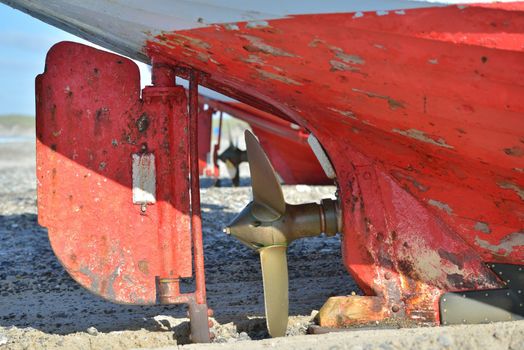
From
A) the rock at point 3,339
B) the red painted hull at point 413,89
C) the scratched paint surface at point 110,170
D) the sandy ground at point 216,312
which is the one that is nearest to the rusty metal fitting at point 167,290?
the scratched paint surface at point 110,170

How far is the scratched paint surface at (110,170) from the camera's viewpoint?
3.81m

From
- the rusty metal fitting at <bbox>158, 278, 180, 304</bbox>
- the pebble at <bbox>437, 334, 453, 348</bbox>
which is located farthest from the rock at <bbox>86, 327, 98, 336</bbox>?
the pebble at <bbox>437, 334, 453, 348</bbox>

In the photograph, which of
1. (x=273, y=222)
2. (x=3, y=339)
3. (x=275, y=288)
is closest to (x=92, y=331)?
(x=3, y=339)

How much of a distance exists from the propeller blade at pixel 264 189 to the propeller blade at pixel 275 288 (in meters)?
0.18

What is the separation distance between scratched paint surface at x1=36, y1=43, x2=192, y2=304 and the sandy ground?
368mm

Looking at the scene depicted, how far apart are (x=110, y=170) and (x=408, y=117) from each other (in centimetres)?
142

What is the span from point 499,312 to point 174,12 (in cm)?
202

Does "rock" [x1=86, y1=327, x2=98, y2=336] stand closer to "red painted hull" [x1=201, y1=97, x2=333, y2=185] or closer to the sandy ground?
the sandy ground

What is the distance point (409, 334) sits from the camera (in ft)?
11.5

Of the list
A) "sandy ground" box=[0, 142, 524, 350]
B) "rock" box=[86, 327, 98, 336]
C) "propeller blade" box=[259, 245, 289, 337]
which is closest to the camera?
"sandy ground" box=[0, 142, 524, 350]

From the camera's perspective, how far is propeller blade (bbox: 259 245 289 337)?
383 cm

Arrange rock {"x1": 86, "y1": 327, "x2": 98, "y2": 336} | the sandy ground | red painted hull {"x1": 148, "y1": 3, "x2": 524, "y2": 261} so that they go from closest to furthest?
red painted hull {"x1": 148, "y1": 3, "x2": 524, "y2": 261}, the sandy ground, rock {"x1": 86, "y1": 327, "x2": 98, "y2": 336}

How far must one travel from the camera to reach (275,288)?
3.97 meters

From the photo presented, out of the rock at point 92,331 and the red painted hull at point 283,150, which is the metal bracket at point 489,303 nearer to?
the rock at point 92,331
